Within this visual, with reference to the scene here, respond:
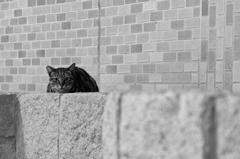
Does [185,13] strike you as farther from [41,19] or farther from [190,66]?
[41,19]

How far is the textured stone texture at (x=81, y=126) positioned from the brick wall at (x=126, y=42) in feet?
8.76

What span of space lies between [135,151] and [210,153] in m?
0.24

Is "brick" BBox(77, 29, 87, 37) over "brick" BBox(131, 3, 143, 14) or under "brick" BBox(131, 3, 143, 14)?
under

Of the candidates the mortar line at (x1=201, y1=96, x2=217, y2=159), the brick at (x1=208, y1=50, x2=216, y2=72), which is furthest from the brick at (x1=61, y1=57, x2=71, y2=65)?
the mortar line at (x1=201, y1=96, x2=217, y2=159)

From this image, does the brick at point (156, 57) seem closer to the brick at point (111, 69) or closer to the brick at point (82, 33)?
the brick at point (111, 69)

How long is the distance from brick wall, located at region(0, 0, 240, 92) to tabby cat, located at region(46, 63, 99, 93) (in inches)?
23.5

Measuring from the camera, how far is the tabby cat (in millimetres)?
5879

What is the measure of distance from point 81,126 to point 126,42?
3562 millimetres

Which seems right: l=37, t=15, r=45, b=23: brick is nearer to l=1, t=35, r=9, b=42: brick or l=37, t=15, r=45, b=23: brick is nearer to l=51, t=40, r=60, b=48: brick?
l=51, t=40, r=60, b=48: brick

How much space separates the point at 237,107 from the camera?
1298 mm

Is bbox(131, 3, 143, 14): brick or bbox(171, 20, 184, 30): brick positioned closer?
bbox(171, 20, 184, 30): brick

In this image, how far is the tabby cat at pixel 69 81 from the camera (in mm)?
5879

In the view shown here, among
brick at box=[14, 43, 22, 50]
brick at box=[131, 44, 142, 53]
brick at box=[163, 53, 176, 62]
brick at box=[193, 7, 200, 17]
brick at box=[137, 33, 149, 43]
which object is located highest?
brick at box=[193, 7, 200, 17]

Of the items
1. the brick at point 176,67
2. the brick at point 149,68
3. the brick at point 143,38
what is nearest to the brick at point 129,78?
the brick at point 149,68
